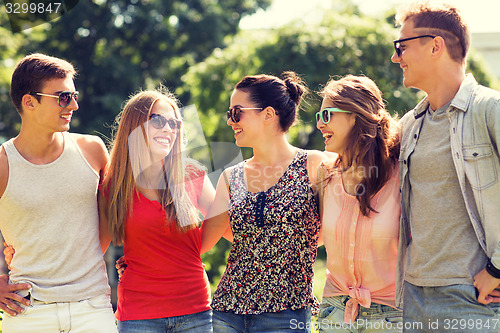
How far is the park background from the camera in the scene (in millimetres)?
10258

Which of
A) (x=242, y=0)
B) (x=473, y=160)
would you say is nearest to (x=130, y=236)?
(x=473, y=160)

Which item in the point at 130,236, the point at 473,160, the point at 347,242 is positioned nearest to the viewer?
the point at 473,160

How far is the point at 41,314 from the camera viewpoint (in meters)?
3.38

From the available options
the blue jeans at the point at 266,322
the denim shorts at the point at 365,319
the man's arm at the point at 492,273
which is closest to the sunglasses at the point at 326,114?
the man's arm at the point at 492,273

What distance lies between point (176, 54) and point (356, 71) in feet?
28.5

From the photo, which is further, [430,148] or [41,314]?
[41,314]

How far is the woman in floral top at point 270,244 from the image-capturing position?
3.54 m

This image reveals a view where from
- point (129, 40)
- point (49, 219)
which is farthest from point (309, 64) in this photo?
point (129, 40)

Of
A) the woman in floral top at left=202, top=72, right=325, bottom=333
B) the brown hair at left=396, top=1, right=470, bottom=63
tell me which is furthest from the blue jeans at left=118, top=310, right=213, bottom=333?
the brown hair at left=396, top=1, right=470, bottom=63

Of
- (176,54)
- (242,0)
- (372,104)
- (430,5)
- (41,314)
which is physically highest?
(242,0)

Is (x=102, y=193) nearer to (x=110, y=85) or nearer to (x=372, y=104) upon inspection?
(x=372, y=104)

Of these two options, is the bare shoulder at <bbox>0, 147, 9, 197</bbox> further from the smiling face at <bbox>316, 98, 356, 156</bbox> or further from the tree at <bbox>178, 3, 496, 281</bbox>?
the tree at <bbox>178, 3, 496, 281</bbox>

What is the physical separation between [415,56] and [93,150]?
2019 mm

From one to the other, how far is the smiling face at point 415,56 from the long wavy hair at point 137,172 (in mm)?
1502
